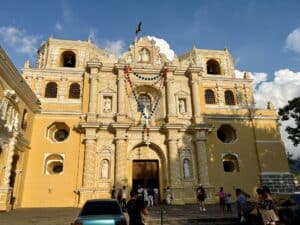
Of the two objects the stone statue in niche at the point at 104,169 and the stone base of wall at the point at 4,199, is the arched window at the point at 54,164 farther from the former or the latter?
the stone base of wall at the point at 4,199

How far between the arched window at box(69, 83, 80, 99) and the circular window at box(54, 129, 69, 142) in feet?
10.1

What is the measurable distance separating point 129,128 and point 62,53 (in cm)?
1037

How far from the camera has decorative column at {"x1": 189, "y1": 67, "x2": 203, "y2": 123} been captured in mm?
22186

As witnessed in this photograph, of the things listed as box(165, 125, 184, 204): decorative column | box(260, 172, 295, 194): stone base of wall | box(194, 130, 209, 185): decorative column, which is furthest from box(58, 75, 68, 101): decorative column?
box(260, 172, 295, 194): stone base of wall

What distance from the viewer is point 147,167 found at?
70.0 feet

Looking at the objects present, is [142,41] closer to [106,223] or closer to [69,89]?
[69,89]

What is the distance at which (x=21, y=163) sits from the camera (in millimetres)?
18141

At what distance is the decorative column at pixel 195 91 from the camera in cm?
2219

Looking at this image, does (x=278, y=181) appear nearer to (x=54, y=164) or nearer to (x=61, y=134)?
(x=54, y=164)

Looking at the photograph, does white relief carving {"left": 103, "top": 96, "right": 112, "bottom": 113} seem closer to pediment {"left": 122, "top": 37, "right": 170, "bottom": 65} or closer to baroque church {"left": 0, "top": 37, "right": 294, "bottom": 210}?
baroque church {"left": 0, "top": 37, "right": 294, "bottom": 210}

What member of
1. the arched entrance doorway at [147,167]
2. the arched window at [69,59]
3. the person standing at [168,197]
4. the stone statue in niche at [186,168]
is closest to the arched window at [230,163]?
the stone statue in niche at [186,168]

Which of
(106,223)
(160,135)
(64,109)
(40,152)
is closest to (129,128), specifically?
(160,135)

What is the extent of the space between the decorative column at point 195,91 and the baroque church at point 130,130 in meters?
0.09

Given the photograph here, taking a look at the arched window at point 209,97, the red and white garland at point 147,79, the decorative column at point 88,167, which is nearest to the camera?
the decorative column at point 88,167
